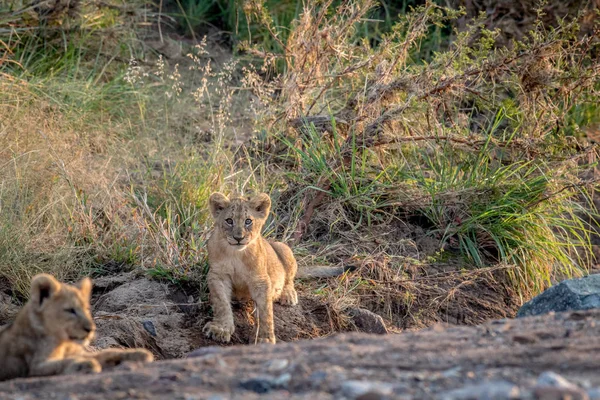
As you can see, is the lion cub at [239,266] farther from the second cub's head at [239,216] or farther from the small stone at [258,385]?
the small stone at [258,385]

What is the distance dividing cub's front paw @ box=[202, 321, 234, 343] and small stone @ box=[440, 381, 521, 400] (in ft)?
9.30

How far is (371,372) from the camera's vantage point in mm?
3842

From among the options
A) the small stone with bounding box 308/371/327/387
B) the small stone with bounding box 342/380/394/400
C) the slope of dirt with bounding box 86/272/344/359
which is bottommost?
the slope of dirt with bounding box 86/272/344/359

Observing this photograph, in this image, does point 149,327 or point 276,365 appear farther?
point 149,327

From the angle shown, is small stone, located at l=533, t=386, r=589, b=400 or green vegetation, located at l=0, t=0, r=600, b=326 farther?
green vegetation, located at l=0, t=0, r=600, b=326

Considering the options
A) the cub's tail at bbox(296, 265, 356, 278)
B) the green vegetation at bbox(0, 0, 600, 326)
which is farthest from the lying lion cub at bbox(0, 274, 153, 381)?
the cub's tail at bbox(296, 265, 356, 278)

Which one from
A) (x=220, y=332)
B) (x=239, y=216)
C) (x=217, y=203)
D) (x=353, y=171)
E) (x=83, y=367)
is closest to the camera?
(x=83, y=367)

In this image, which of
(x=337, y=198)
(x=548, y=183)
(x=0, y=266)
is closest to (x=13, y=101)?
(x=0, y=266)

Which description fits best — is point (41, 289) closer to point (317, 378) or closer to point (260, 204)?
point (317, 378)

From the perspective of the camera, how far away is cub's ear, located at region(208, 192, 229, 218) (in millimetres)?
6508

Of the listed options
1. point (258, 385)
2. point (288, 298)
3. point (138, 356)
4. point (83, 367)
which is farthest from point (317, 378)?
point (288, 298)

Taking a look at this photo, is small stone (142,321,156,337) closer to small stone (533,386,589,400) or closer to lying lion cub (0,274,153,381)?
lying lion cub (0,274,153,381)

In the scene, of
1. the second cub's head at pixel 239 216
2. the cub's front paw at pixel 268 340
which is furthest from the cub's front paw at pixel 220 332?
the second cub's head at pixel 239 216

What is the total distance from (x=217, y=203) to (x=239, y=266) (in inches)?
20.0
